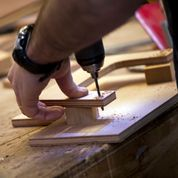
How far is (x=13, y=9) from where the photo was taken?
1.61 m

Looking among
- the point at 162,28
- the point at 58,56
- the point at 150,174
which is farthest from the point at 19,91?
the point at 162,28

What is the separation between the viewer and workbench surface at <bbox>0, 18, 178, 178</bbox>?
0.82 metres

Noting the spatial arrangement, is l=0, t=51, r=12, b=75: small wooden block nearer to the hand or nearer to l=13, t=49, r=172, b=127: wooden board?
l=13, t=49, r=172, b=127: wooden board

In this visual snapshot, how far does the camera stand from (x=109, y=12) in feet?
2.27

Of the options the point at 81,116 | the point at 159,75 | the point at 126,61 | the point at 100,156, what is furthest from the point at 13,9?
the point at 100,156

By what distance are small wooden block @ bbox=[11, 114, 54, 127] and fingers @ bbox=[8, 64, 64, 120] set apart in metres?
0.03

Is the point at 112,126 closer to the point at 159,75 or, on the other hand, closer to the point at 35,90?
the point at 35,90

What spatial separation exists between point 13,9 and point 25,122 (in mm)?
660

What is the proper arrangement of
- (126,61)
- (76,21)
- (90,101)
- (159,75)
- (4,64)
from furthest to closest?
(4,64), (126,61), (159,75), (90,101), (76,21)

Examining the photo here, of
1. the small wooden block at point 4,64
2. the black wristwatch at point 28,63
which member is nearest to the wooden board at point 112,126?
the black wristwatch at point 28,63

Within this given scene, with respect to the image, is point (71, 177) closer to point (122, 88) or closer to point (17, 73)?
point (17, 73)

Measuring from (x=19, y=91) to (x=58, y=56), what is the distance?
14 centimetres

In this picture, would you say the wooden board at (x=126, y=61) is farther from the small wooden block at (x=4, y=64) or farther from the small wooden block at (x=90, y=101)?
the small wooden block at (x=4, y=64)

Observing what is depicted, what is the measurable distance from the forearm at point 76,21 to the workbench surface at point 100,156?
0.54ft
